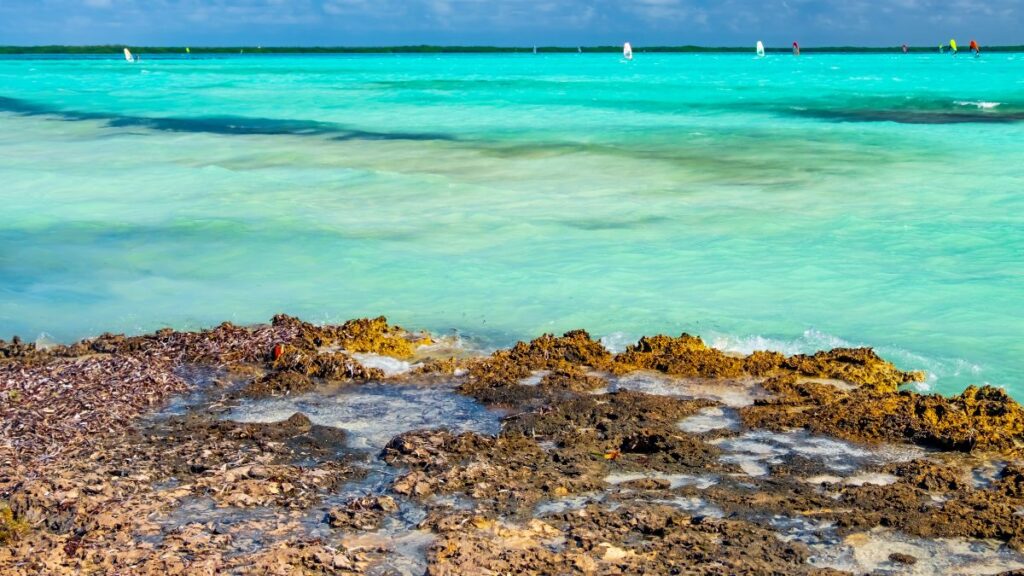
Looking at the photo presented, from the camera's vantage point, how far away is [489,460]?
502 cm

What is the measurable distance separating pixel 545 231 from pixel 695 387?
17.2 ft

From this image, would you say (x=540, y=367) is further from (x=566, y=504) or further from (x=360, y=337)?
(x=566, y=504)

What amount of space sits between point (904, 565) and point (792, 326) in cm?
372

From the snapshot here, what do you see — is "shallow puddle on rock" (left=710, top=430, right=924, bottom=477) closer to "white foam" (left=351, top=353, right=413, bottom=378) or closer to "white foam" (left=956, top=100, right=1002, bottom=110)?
"white foam" (left=351, top=353, right=413, bottom=378)

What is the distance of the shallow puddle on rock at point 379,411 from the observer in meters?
5.55

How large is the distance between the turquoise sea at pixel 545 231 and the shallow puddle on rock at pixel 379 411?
1.40 metres

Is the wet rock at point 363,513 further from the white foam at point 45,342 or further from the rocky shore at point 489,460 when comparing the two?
the white foam at point 45,342

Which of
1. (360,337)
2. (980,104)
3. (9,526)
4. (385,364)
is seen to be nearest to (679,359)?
(385,364)

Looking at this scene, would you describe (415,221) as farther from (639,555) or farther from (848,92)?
(848,92)

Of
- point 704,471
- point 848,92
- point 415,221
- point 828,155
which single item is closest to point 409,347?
point 704,471

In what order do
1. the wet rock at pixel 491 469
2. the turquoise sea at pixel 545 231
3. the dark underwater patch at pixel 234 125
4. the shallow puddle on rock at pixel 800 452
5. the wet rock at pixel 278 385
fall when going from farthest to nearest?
1. the dark underwater patch at pixel 234 125
2. the turquoise sea at pixel 545 231
3. the wet rock at pixel 278 385
4. the shallow puddle on rock at pixel 800 452
5. the wet rock at pixel 491 469

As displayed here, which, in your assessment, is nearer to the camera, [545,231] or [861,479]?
[861,479]

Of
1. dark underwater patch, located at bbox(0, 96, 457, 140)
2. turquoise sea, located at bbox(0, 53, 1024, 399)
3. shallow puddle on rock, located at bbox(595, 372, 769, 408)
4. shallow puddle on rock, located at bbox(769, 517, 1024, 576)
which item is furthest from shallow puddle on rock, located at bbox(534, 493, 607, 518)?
dark underwater patch, located at bbox(0, 96, 457, 140)

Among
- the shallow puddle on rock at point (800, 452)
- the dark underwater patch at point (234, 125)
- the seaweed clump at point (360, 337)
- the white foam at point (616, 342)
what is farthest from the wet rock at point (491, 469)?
the dark underwater patch at point (234, 125)
